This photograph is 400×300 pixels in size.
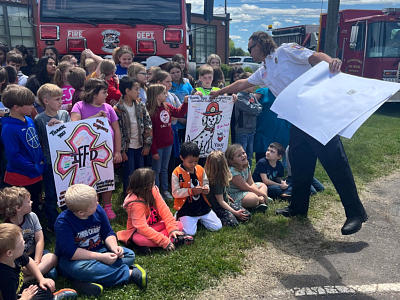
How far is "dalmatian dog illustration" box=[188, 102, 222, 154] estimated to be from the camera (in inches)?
226

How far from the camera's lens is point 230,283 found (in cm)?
350

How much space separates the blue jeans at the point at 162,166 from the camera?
214 inches

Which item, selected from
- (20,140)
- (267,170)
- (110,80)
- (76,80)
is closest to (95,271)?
(20,140)

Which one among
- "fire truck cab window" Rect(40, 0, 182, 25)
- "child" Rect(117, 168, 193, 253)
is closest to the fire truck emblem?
"fire truck cab window" Rect(40, 0, 182, 25)

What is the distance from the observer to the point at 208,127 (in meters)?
5.79

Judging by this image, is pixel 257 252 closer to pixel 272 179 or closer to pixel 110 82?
pixel 272 179

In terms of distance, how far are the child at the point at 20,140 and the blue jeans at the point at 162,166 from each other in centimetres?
175

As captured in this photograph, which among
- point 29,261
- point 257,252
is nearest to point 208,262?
point 257,252

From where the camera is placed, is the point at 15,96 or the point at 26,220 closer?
the point at 26,220

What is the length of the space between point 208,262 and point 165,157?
2118 millimetres

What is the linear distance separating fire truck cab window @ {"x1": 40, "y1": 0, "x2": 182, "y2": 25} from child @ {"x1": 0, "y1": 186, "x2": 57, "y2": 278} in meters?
5.86

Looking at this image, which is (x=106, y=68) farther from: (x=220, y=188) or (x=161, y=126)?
(x=220, y=188)

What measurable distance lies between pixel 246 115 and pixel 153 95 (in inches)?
67.0

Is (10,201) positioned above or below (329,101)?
below
